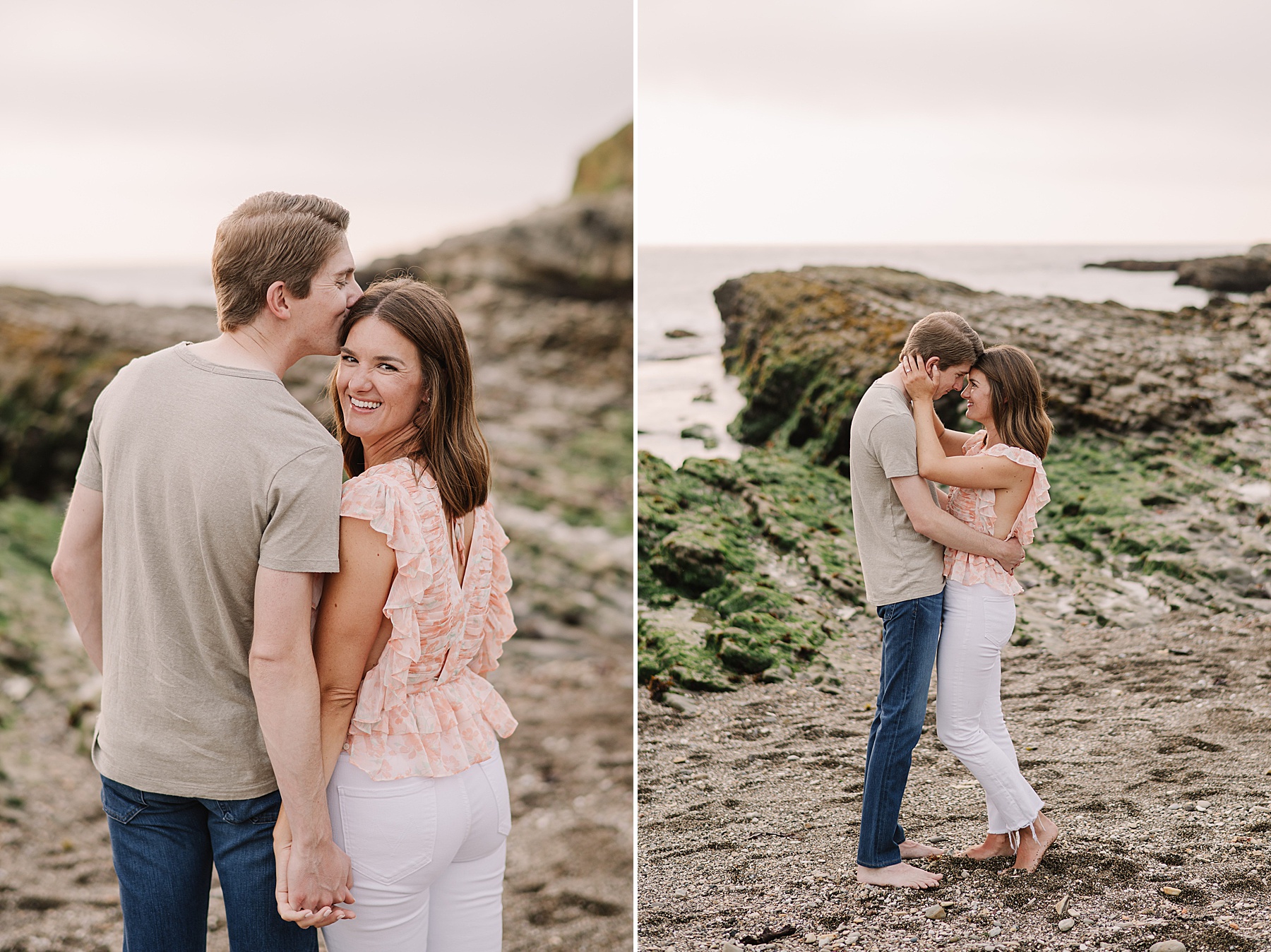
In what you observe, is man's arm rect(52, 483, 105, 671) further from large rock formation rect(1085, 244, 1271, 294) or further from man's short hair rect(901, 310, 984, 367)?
large rock formation rect(1085, 244, 1271, 294)

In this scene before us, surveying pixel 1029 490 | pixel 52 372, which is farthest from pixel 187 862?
pixel 52 372

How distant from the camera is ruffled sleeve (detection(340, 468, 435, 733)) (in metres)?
1.70

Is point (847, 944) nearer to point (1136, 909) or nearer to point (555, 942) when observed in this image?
point (1136, 909)

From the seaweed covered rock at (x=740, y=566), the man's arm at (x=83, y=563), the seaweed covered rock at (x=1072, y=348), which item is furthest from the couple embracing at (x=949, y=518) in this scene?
the man's arm at (x=83, y=563)

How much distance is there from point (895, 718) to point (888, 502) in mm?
576

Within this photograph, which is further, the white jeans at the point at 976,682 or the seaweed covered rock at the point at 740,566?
the seaweed covered rock at the point at 740,566

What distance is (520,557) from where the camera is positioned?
21.4 feet

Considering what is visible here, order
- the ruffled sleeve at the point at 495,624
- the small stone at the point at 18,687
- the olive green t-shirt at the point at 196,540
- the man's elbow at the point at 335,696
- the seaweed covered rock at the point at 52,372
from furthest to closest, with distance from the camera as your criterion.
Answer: the seaweed covered rock at the point at 52,372, the small stone at the point at 18,687, the ruffled sleeve at the point at 495,624, the man's elbow at the point at 335,696, the olive green t-shirt at the point at 196,540

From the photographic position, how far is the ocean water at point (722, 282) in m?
3.23

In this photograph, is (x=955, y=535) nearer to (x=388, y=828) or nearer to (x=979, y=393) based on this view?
(x=979, y=393)

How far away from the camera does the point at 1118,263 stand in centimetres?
324

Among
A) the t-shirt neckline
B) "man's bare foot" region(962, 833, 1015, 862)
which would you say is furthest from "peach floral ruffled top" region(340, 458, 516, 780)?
"man's bare foot" region(962, 833, 1015, 862)

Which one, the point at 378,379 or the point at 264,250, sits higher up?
the point at 264,250

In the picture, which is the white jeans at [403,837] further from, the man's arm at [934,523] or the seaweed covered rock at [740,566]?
the seaweed covered rock at [740,566]
